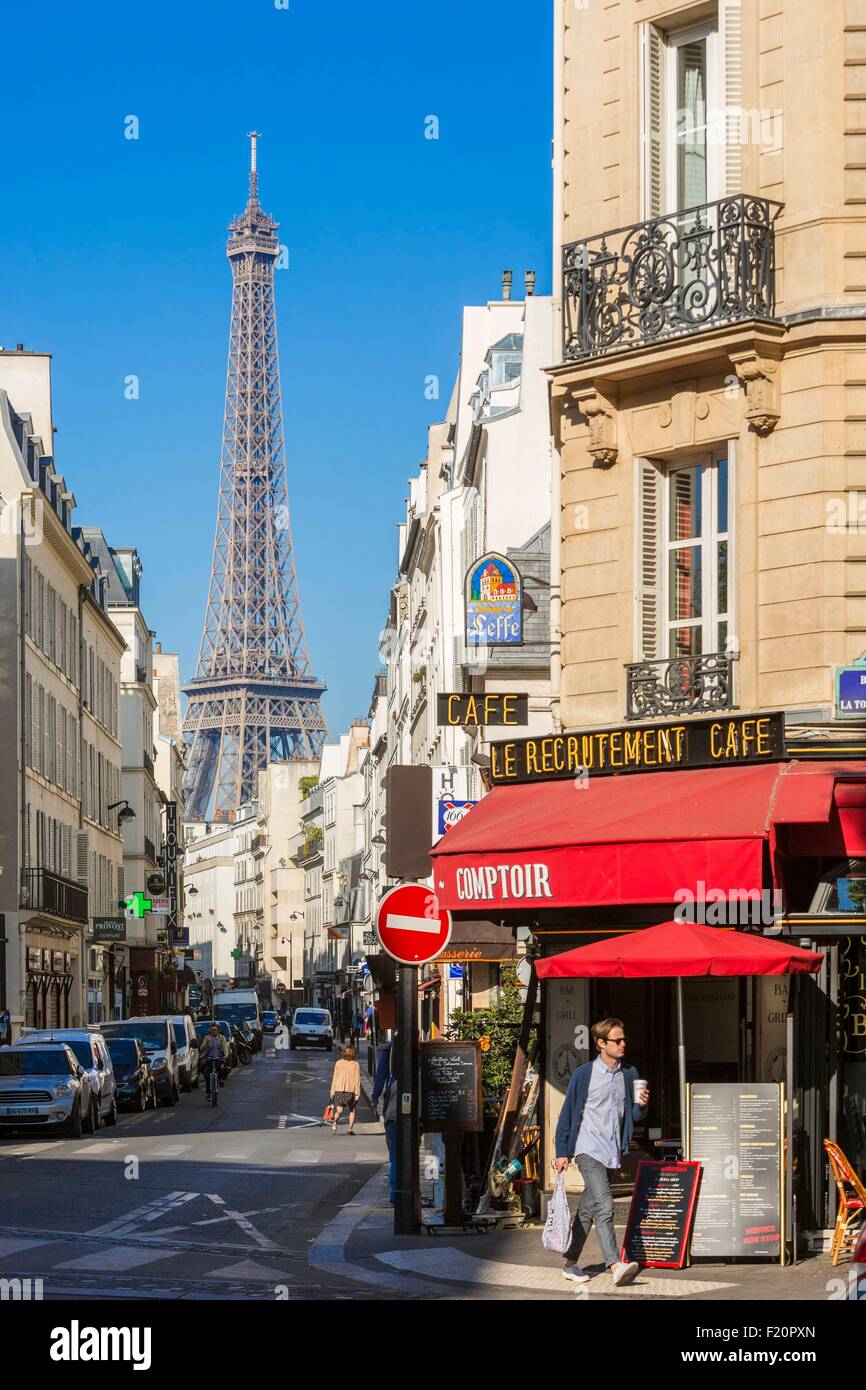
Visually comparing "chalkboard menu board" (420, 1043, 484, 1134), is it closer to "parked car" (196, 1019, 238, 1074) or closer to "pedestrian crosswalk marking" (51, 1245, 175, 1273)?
"pedestrian crosswalk marking" (51, 1245, 175, 1273)

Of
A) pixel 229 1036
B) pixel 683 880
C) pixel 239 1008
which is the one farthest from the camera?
pixel 239 1008

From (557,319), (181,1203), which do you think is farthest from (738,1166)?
(557,319)

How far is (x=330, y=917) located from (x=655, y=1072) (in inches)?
4656

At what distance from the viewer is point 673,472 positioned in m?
19.8

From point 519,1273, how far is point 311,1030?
73.3 metres

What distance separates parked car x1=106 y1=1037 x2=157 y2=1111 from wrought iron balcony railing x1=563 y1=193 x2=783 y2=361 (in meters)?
25.9

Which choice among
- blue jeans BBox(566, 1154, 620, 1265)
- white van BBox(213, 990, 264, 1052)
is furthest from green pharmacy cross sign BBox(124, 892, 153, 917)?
blue jeans BBox(566, 1154, 620, 1265)

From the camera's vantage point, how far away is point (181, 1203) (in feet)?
70.9

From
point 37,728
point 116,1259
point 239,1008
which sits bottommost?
point 239,1008

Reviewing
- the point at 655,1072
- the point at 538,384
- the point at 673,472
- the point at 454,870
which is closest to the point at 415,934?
the point at 454,870

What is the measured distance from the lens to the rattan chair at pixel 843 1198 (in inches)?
596

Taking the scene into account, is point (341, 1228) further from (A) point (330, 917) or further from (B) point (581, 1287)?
(A) point (330, 917)

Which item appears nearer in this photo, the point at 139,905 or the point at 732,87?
the point at 732,87

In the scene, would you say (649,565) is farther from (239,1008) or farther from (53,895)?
(239,1008)
